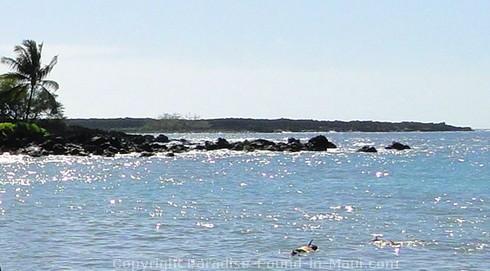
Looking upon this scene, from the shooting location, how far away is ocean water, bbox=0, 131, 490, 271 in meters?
15.7

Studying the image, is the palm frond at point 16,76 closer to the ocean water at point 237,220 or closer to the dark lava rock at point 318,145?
the ocean water at point 237,220

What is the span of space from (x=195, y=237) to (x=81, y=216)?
5.18 m

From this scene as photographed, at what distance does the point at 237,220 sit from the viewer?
21891 millimetres

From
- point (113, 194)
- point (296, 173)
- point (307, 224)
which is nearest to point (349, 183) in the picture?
point (296, 173)

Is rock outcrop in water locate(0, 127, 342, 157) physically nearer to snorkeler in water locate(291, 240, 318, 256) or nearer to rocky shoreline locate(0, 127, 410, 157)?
rocky shoreline locate(0, 127, 410, 157)

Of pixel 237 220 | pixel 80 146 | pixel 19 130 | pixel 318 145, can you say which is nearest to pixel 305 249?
pixel 237 220

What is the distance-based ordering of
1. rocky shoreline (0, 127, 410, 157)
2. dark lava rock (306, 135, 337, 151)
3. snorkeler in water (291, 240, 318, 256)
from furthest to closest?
dark lava rock (306, 135, 337, 151) → rocky shoreline (0, 127, 410, 157) → snorkeler in water (291, 240, 318, 256)

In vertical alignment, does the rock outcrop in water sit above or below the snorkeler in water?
above

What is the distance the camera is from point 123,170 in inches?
1777

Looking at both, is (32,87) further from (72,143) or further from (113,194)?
(113,194)

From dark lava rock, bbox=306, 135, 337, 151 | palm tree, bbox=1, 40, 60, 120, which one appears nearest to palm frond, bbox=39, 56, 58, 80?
palm tree, bbox=1, 40, 60, 120

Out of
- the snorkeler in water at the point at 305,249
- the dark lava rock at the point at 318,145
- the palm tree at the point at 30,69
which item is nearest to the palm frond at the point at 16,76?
the palm tree at the point at 30,69

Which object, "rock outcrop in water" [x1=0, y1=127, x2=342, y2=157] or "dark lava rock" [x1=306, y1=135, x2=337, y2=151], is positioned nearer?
"rock outcrop in water" [x1=0, y1=127, x2=342, y2=157]

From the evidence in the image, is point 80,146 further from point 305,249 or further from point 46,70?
point 305,249
